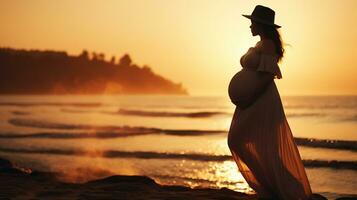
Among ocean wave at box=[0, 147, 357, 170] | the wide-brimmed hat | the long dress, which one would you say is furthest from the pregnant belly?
ocean wave at box=[0, 147, 357, 170]

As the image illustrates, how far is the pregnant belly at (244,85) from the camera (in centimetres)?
620

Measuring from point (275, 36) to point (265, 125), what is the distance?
3.49ft

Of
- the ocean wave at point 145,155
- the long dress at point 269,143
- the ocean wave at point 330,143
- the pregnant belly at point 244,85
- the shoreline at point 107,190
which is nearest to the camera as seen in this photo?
the long dress at point 269,143

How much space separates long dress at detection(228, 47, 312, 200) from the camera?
6.09m

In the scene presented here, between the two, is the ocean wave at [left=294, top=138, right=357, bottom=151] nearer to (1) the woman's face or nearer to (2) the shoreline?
(2) the shoreline

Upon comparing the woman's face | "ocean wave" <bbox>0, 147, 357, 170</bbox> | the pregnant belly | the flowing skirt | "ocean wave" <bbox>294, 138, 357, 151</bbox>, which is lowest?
"ocean wave" <bbox>0, 147, 357, 170</bbox>

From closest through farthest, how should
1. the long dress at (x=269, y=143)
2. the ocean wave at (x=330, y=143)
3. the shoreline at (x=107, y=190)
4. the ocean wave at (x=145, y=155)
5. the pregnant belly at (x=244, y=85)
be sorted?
the long dress at (x=269, y=143) < the pregnant belly at (x=244, y=85) < the shoreline at (x=107, y=190) < the ocean wave at (x=145, y=155) < the ocean wave at (x=330, y=143)

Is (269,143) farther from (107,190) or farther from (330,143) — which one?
(330,143)

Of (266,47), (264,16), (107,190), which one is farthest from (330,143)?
(264,16)

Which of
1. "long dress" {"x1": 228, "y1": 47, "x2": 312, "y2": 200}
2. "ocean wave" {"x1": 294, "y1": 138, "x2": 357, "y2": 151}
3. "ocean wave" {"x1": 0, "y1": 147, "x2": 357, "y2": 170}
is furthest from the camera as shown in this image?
"ocean wave" {"x1": 294, "y1": 138, "x2": 357, "y2": 151}

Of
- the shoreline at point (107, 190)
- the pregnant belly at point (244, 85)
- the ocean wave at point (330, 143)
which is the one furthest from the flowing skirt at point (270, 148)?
the ocean wave at point (330, 143)

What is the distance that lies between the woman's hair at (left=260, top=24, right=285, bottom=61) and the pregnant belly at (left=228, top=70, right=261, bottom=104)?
387 mm

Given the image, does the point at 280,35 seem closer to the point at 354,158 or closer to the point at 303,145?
the point at 354,158

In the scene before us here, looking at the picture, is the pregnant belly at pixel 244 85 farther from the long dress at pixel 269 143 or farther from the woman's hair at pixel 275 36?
the woman's hair at pixel 275 36
